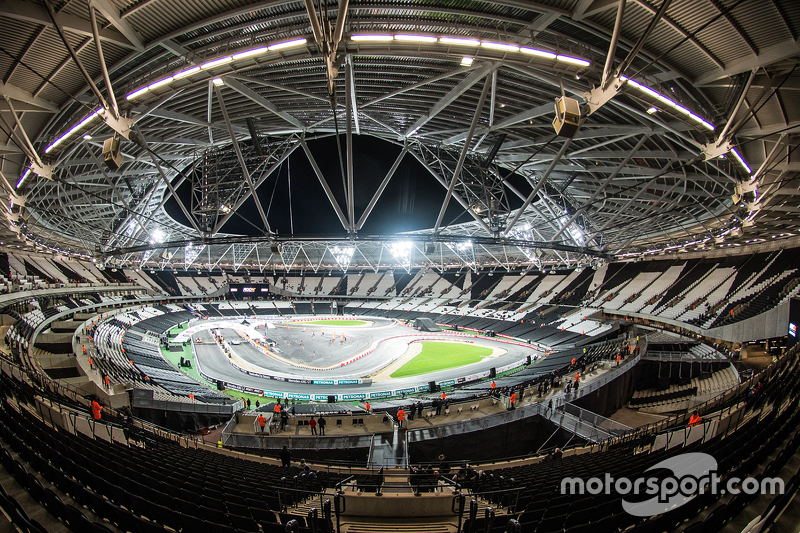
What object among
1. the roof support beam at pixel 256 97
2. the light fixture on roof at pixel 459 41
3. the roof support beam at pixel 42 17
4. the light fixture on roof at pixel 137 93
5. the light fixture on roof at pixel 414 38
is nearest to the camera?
the roof support beam at pixel 42 17

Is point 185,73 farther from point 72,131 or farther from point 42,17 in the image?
point 72,131

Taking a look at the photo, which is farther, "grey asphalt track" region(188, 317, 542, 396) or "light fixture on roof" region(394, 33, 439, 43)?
"grey asphalt track" region(188, 317, 542, 396)

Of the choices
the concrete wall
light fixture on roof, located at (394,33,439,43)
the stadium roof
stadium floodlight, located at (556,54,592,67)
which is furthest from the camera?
the concrete wall

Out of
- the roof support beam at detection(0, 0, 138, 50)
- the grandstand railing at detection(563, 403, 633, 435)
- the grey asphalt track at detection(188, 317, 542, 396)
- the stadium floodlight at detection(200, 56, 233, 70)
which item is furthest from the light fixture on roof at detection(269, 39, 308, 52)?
the grey asphalt track at detection(188, 317, 542, 396)

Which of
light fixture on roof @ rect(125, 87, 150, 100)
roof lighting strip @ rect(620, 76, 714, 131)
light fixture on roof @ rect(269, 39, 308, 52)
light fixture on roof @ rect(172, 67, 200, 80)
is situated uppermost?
light fixture on roof @ rect(269, 39, 308, 52)

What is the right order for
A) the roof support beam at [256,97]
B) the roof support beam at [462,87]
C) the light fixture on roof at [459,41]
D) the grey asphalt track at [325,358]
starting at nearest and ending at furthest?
the light fixture on roof at [459,41]
the roof support beam at [462,87]
the roof support beam at [256,97]
the grey asphalt track at [325,358]

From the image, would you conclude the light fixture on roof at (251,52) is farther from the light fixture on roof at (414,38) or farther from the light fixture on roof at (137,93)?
the light fixture on roof at (414,38)

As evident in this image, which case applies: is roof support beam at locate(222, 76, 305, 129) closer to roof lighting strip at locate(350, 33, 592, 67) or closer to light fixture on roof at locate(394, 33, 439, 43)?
roof lighting strip at locate(350, 33, 592, 67)

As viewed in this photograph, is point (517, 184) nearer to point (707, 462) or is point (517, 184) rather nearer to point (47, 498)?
point (707, 462)

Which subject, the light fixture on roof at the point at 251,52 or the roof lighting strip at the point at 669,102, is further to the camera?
the roof lighting strip at the point at 669,102

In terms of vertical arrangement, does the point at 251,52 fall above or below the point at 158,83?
above

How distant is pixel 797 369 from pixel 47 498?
2193 cm

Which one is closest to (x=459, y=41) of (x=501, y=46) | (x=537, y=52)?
(x=501, y=46)

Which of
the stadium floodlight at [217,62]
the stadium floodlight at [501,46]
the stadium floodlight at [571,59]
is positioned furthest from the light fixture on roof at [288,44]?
the stadium floodlight at [571,59]
